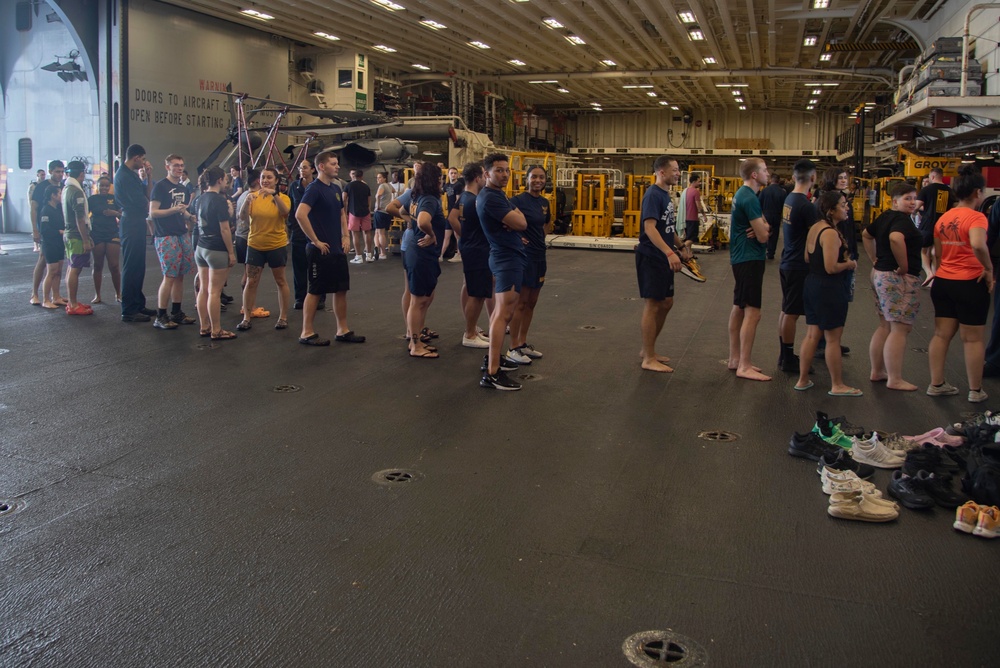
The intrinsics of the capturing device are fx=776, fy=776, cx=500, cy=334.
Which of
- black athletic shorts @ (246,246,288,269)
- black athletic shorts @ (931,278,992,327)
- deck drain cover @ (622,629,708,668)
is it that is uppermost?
black athletic shorts @ (246,246,288,269)

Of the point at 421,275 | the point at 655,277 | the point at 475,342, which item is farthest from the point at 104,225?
the point at 655,277

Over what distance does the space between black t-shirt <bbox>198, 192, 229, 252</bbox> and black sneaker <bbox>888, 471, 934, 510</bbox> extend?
18.2 feet

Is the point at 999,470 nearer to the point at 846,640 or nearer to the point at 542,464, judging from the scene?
the point at 846,640

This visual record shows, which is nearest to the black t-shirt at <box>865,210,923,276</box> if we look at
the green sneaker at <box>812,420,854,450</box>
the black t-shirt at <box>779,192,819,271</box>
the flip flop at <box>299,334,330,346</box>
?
the black t-shirt at <box>779,192,819,271</box>

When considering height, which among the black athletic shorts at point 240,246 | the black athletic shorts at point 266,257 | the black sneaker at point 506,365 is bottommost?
the black sneaker at point 506,365

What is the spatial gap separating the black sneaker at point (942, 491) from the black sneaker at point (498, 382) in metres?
2.58

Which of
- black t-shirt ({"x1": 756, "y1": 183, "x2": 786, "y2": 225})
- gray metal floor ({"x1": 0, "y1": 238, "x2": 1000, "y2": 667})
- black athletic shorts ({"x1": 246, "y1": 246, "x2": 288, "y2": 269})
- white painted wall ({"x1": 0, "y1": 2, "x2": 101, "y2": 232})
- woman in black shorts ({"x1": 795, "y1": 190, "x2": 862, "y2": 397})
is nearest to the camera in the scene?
gray metal floor ({"x1": 0, "y1": 238, "x2": 1000, "y2": 667})

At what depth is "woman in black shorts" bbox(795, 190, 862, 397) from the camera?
493cm

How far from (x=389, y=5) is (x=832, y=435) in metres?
16.1

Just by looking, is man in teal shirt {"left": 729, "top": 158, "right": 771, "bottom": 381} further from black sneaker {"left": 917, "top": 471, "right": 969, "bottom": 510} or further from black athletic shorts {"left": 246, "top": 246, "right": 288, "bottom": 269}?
black athletic shorts {"left": 246, "top": 246, "right": 288, "bottom": 269}

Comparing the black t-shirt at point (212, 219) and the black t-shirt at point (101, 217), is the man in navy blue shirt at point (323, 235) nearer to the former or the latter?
the black t-shirt at point (212, 219)

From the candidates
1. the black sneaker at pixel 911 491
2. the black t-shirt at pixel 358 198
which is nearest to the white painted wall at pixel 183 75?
the black t-shirt at pixel 358 198

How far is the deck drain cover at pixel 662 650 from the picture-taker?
2262 millimetres

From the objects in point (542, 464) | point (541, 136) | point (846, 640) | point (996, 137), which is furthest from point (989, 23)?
point (541, 136)
